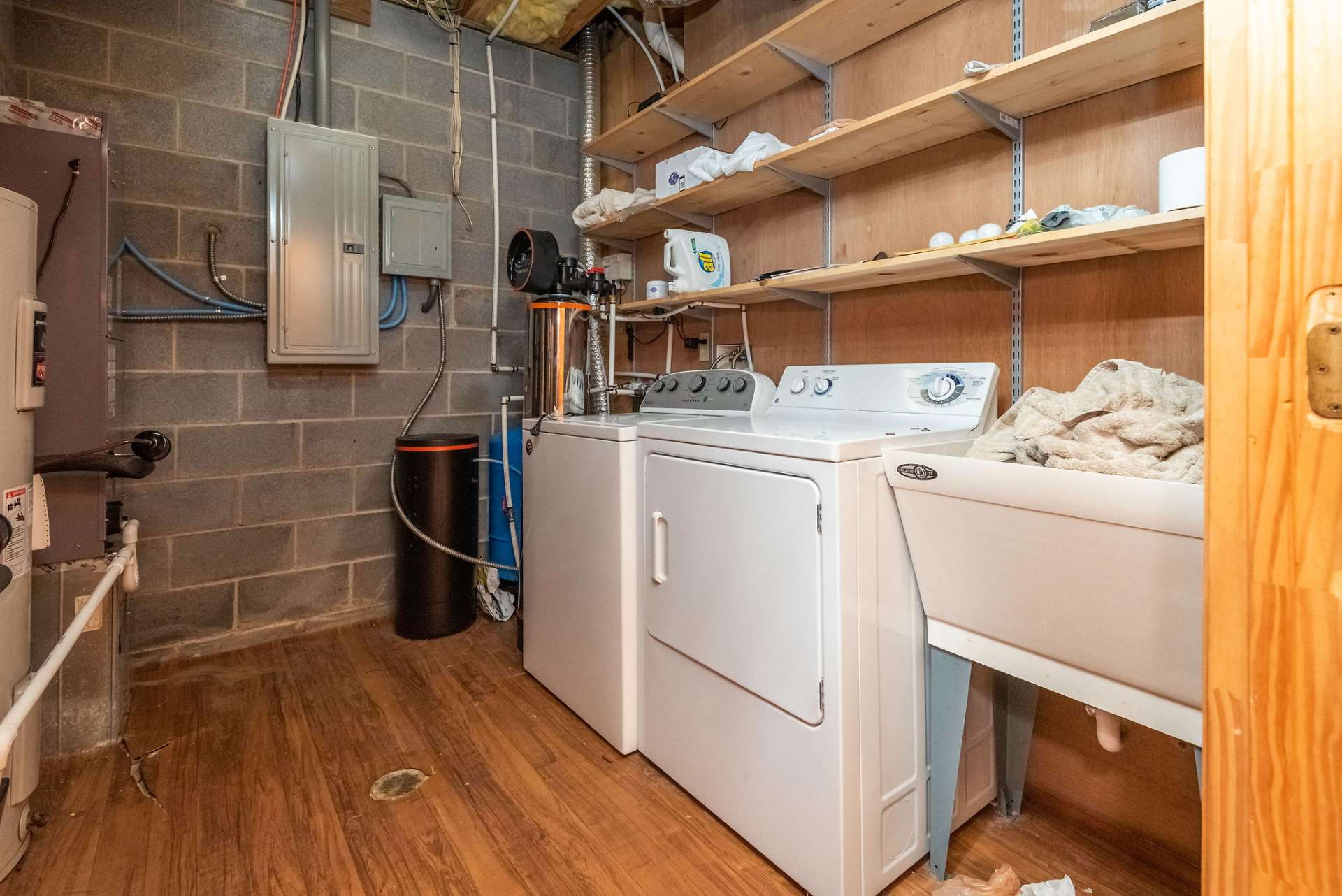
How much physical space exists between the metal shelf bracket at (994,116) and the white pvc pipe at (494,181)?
6.76 feet

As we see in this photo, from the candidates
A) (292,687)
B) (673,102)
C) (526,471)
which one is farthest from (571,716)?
(673,102)

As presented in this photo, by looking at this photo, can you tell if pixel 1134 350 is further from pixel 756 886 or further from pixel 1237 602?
pixel 756 886

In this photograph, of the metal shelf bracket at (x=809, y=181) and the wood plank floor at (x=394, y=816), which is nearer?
the wood plank floor at (x=394, y=816)

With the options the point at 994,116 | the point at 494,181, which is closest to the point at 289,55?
the point at 494,181

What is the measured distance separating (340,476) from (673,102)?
195 cm

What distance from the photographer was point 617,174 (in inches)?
124

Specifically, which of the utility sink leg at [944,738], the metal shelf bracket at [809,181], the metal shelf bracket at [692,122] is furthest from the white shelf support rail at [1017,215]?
the metal shelf bracket at [692,122]

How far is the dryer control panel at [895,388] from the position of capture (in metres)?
1.57

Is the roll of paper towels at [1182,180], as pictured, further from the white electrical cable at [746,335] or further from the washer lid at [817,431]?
the white electrical cable at [746,335]

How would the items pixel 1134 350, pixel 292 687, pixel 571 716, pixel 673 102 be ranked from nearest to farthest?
1. pixel 1134 350
2. pixel 571 716
3. pixel 292 687
4. pixel 673 102

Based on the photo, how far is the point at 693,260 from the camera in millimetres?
2348

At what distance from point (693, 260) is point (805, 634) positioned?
4.89 ft

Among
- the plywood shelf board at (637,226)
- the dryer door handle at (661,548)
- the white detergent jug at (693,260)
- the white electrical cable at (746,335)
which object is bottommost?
the dryer door handle at (661,548)

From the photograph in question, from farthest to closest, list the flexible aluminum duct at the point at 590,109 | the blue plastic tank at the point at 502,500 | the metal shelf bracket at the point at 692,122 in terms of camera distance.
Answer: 1. the flexible aluminum duct at the point at 590,109
2. the blue plastic tank at the point at 502,500
3. the metal shelf bracket at the point at 692,122
